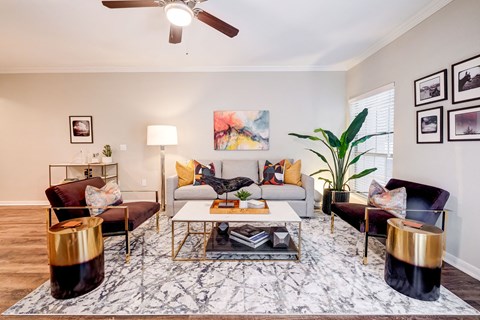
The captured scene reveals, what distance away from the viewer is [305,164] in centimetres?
453

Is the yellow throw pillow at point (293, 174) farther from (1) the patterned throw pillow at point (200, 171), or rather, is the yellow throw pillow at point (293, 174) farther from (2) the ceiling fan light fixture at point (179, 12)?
(2) the ceiling fan light fixture at point (179, 12)

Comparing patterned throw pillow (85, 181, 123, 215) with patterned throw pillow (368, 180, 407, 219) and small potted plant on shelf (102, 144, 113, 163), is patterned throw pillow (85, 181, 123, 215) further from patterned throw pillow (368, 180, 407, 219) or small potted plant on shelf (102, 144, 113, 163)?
patterned throw pillow (368, 180, 407, 219)

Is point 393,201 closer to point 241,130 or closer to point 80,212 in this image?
point 241,130

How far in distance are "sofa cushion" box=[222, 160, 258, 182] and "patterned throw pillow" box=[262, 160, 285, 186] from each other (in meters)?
0.23

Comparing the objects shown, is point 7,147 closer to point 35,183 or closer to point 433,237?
point 35,183

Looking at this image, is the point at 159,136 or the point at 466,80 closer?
the point at 466,80

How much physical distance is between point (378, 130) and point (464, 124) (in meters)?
1.43

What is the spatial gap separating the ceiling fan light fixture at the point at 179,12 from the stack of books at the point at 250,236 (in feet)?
6.90

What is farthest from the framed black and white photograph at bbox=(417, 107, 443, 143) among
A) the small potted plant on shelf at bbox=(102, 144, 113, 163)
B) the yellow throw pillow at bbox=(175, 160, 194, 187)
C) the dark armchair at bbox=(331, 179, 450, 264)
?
the small potted plant on shelf at bbox=(102, 144, 113, 163)

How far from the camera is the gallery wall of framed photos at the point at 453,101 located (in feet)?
6.79

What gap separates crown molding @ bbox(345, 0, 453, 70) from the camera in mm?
2394

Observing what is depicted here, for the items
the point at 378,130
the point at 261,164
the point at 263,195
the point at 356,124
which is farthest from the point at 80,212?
the point at 378,130

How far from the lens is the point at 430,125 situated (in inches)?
99.8

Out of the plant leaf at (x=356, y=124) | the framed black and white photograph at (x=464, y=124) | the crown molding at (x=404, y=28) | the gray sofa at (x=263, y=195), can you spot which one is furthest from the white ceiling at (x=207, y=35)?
the gray sofa at (x=263, y=195)
